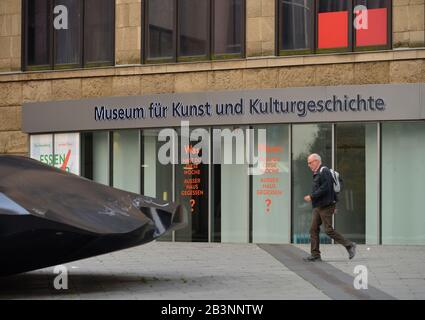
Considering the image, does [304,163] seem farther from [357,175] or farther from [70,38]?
[70,38]

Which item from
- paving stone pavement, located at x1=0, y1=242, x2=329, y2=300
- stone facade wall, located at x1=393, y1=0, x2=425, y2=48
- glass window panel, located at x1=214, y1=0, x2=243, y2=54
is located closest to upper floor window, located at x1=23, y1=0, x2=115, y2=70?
glass window panel, located at x1=214, y1=0, x2=243, y2=54

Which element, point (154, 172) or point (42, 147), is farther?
point (42, 147)

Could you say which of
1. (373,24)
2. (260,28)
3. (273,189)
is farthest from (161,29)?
(373,24)

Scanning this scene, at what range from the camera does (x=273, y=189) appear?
816 inches

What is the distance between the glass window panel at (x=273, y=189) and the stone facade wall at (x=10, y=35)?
23.9ft

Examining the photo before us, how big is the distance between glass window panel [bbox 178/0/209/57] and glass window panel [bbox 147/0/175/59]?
251 millimetres

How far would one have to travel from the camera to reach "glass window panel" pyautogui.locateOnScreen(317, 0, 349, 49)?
20.3 meters

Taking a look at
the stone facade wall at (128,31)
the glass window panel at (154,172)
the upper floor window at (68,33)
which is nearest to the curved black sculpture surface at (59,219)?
the glass window panel at (154,172)

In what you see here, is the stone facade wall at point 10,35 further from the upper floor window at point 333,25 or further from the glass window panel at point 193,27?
the upper floor window at point 333,25

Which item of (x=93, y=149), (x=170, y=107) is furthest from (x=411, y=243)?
(x=93, y=149)

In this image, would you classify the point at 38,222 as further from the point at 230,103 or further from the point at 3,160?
the point at 230,103

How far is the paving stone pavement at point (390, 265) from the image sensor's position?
11.6 metres

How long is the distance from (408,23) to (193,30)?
17.2ft

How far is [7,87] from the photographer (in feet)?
78.2
